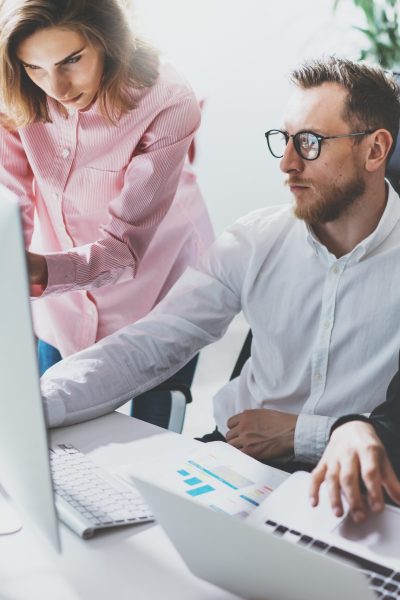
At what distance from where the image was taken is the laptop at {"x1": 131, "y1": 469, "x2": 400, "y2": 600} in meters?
0.70

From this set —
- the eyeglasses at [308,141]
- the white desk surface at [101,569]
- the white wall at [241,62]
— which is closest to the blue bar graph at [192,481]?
the white desk surface at [101,569]

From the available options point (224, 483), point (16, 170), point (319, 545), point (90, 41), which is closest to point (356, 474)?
point (319, 545)

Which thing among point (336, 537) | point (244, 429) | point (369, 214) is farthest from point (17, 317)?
point (369, 214)

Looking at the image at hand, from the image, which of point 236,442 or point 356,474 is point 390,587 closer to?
point 356,474

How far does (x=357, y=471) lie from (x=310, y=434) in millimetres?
411

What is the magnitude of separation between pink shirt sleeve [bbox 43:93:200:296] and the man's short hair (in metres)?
0.26

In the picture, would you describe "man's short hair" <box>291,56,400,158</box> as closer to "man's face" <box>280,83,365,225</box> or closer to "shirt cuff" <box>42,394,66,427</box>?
"man's face" <box>280,83,365,225</box>

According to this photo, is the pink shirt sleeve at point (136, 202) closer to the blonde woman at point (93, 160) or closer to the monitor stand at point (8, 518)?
the blonde woman at point (93, 160)

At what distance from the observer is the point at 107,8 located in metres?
1.56

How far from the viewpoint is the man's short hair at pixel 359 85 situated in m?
1.57

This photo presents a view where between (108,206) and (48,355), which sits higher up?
(108,206)

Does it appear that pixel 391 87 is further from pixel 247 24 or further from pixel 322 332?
pixel 247 24

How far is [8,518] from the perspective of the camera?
1.03 m

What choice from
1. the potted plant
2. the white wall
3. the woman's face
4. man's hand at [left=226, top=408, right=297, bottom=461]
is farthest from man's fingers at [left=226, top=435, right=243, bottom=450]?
the white wall
